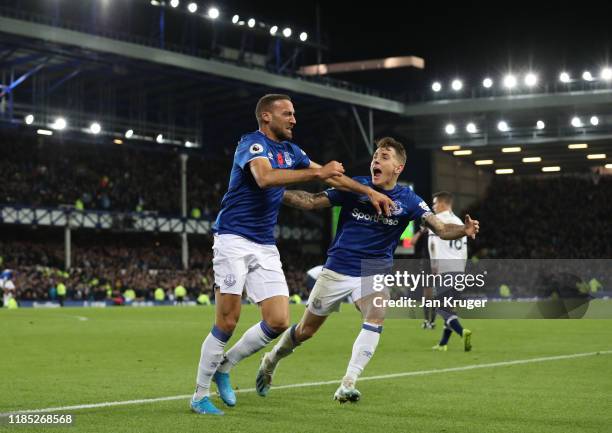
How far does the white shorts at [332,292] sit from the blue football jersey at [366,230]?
77 mm

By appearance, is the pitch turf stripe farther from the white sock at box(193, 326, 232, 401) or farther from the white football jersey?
the white football jersey

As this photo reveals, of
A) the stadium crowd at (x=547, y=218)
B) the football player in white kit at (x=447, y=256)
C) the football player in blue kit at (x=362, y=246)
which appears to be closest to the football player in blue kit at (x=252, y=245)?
the football player in blue kit at (x=362, y=246)

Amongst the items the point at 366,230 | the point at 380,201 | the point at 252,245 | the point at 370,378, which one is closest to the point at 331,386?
the point at 370,378

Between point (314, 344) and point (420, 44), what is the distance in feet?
167

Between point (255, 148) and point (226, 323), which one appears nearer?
point (255, 148)

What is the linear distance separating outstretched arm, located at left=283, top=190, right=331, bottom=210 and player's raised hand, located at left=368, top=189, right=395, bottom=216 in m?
0.65

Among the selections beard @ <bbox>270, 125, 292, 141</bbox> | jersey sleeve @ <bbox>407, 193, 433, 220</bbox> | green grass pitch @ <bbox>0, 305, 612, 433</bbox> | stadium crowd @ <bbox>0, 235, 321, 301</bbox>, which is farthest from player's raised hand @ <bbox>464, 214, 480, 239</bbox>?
stadium crowd @ <bbox>0, 235, 321, 301</bbox>

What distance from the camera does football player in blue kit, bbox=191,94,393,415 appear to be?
300 inches

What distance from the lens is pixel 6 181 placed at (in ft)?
158

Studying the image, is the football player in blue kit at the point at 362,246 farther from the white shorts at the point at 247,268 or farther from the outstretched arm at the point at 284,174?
the outstretched arm at the point at 284,174

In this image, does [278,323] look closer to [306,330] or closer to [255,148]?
[306,330]

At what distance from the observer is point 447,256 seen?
1642 centimetres

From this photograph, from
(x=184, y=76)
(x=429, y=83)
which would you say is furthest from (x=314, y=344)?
(x=429, y=83)

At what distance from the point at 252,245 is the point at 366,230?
1206mm
